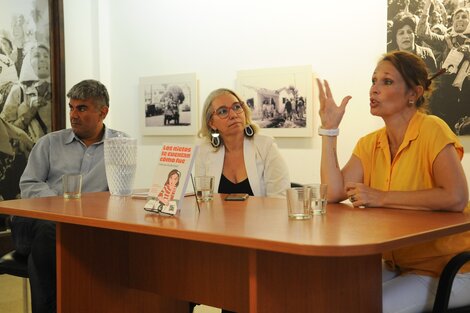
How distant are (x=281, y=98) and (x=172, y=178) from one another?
2.66 meters

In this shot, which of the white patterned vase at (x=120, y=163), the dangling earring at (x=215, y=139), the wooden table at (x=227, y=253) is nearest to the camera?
the wooden table at (x=227, y=253)

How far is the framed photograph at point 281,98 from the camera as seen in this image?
4668 mm

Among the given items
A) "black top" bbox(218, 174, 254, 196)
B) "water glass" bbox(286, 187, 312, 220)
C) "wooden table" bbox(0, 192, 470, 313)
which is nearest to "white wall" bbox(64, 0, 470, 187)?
"black top" bbox(218, 174, 254, 196)

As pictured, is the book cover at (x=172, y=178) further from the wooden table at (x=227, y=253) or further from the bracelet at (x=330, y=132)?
the bracelet at (x=330, y=132)

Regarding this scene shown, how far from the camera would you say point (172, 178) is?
224 centimetres

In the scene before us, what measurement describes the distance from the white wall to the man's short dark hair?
154cm

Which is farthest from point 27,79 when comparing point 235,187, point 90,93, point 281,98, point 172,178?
point 172,178

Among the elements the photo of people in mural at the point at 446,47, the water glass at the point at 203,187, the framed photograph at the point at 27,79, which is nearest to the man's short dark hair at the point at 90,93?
the water glass at the point at 203,187

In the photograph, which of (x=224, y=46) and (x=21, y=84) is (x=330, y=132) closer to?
(x=224, y=46)

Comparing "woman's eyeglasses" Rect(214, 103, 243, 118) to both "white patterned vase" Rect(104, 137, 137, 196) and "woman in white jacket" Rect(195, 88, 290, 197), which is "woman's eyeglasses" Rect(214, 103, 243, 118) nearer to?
"woman in white jacket" Rect(195, 88, 290, 197)

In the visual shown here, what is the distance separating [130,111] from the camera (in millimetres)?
5891

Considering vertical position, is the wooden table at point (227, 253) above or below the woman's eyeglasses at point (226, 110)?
below

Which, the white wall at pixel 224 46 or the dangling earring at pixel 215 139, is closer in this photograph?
the dangling earring at pixel 215 139

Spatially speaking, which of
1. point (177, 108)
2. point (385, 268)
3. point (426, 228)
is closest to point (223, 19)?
point (177, 108)
